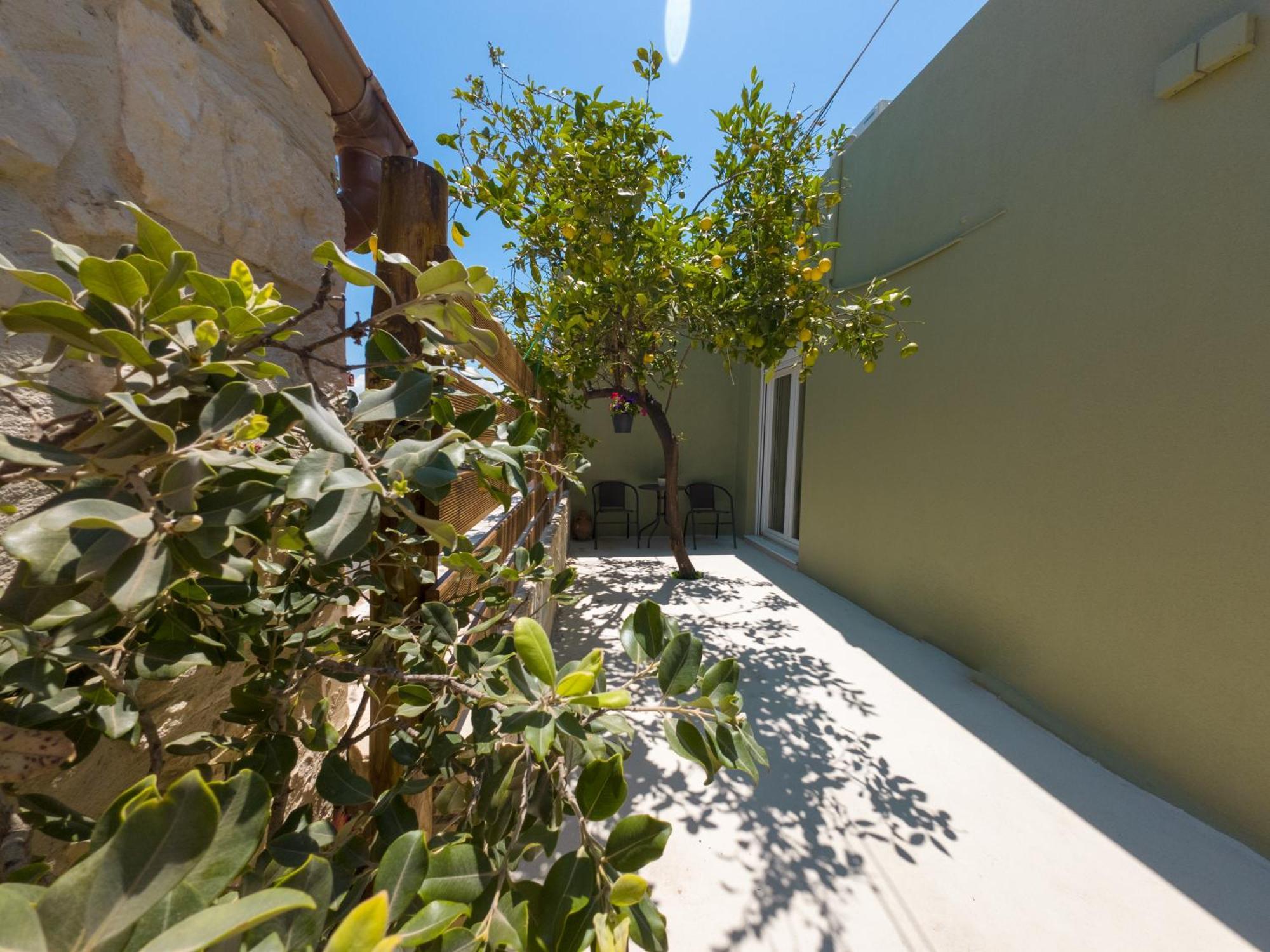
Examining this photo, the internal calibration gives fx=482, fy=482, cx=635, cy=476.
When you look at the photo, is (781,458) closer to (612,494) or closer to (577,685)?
(612,494)

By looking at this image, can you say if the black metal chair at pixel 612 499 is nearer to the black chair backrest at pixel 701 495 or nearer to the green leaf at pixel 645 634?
the black chair backrest at pixel 701 495

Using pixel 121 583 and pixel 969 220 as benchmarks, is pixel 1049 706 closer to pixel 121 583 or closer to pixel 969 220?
pixel 969 220

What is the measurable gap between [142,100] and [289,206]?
0.82 feet

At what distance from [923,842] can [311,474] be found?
80.7 inches

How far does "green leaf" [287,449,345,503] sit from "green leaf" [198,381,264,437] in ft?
0.17

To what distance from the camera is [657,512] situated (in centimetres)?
633

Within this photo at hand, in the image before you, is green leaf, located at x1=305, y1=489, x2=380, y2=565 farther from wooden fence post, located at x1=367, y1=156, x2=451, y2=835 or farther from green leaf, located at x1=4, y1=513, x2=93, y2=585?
wooden fence post, located at x1=367, y1=156, x2=451, y2=835

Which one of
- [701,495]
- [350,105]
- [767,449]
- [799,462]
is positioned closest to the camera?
[350,105]

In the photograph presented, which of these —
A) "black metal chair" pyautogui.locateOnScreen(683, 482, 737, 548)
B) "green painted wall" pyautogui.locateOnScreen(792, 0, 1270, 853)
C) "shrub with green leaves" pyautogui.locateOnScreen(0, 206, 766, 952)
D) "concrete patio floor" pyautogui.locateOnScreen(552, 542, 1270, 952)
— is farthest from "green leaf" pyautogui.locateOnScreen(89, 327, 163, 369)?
"black metal chair" pyautogui.locateOnScreen(683, 482, 737, 548)

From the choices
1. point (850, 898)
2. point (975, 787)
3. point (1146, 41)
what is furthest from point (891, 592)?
point (1146, 41)

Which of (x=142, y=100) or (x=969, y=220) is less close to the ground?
(x=969, y=220)

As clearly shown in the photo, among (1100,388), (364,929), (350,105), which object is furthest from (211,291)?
(1100,388)

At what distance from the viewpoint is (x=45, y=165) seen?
547 millimetres

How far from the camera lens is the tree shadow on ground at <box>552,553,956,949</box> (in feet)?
4.60
